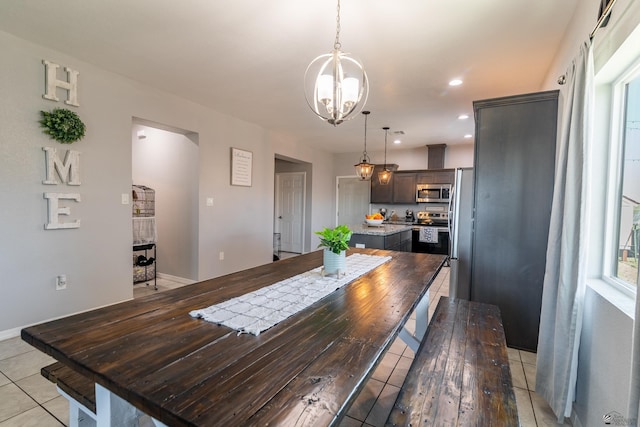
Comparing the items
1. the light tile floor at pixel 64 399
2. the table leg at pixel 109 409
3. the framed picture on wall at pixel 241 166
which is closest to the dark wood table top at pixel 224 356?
the table leg at pixel 109 409

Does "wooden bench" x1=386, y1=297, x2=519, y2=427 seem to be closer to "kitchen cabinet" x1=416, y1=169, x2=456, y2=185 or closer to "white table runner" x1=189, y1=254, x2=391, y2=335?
"white table runner" x1=189, y1=254, x2=391, y2=335

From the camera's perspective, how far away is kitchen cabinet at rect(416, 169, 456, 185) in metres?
6.38

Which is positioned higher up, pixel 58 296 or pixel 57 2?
pixel 57 2

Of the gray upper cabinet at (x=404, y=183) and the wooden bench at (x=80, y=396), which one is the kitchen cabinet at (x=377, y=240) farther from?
the wooden bench at (x=80, y=396)

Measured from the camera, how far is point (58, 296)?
287 cm

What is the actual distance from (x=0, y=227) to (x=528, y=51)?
190 inches

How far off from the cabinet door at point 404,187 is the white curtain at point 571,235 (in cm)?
501

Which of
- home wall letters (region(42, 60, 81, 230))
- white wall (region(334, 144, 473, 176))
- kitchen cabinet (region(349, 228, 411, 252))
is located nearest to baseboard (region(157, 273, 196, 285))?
home wall letters (region(42, 60, 81, 230))

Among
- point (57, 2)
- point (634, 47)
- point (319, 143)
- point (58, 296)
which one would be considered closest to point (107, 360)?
point (634, 47)

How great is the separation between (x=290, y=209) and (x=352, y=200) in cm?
163

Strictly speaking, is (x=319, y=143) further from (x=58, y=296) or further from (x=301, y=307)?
(x=301, y=307)

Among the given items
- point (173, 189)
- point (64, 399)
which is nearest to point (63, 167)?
point (173, 189)

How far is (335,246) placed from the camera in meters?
1.83

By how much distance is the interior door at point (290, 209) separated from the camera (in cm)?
733
